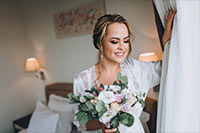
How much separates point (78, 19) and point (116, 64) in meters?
1.25

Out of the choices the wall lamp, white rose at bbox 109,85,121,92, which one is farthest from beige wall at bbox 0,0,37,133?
white rose at bbox 109,85,121,92

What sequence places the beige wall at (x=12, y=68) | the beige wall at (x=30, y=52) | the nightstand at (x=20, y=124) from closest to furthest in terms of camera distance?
the beige wall at (x=30, y=52)
the nightstand at (x=20, y=124)
the beige wall at (x=12, y=68)

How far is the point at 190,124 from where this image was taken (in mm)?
667

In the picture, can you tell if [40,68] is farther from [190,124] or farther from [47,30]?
[190,124]

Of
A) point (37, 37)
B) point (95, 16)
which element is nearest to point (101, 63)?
point (95, 16)

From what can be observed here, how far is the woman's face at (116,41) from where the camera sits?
0.82 metres

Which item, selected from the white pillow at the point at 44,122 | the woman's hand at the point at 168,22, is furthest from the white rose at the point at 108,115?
the white pillow at the point at 44,122

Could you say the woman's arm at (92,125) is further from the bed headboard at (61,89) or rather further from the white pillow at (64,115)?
the bed headboard at (61,89)

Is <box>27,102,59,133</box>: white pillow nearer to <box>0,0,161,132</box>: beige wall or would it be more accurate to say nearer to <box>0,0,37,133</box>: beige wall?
<box>0,0,161,132</box>: beige wall

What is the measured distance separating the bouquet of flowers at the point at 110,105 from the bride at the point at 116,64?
0.15 meters

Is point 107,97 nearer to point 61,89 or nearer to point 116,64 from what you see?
point 116,64

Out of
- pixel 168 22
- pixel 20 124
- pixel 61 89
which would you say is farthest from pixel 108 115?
pixel 20 124

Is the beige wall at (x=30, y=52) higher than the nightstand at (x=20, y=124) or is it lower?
higher

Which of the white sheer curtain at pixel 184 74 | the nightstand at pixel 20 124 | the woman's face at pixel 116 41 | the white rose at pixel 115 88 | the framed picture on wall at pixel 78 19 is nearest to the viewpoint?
the white sheer curtain at pixel 184 74
